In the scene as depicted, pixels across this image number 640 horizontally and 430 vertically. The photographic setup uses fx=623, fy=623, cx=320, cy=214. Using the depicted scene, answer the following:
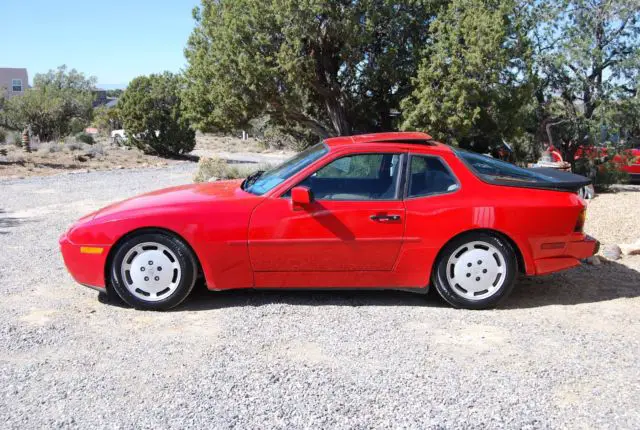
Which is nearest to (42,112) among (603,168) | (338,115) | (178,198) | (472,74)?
(338,115)

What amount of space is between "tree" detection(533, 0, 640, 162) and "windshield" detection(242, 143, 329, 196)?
28.5ft

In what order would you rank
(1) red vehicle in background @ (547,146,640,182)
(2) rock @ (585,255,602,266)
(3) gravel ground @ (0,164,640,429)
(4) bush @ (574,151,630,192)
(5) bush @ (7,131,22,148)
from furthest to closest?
(5) bush @ (7,131,22,148) → (4) bush @ (574,151,630,192) → (1) red vehicle in background @ (547,146,640,182) → (2) rock @ (585,255,602,266) → (3) gravel ground @ (0,164,640,429)

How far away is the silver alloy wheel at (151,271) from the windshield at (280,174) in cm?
91

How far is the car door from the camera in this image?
5.04 meters

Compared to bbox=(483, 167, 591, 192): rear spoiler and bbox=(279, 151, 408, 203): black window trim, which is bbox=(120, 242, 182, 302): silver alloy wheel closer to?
bbox=(279, 151, 408, 203): black window trim

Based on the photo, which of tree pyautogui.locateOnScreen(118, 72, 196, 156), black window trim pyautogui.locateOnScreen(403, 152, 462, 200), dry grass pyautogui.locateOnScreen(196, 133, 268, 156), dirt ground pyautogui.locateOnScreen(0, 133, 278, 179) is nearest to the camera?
black window trim pyautogui.locateOnScreen(403, 152, 462, 200)

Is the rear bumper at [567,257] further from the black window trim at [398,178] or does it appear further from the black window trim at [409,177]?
the black window trim at [398,178]

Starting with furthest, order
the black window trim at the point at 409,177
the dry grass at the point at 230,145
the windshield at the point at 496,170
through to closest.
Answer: the dry grass at the point at 230,145 < the windshield at the point at 496,170 < the black window trim at the point at 409,177

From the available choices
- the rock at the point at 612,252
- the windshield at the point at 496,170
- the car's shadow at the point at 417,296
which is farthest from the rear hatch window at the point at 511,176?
the rock at the point at 612,252

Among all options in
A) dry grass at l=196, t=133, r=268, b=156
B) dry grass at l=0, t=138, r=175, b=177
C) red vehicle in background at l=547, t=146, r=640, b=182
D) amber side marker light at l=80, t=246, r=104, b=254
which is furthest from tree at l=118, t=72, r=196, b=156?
amber side marker light at l=80, t=246, r=104, b=254

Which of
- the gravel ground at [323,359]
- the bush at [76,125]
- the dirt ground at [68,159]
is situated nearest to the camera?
the gravel ground at [323,359]

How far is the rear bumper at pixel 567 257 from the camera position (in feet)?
17.1

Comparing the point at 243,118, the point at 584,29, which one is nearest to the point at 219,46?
the point at 243,118

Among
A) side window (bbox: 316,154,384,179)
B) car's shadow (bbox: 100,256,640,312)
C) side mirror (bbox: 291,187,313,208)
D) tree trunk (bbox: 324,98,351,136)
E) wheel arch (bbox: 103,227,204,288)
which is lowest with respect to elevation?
car's shadow (bbox: 100,256,640,312)
